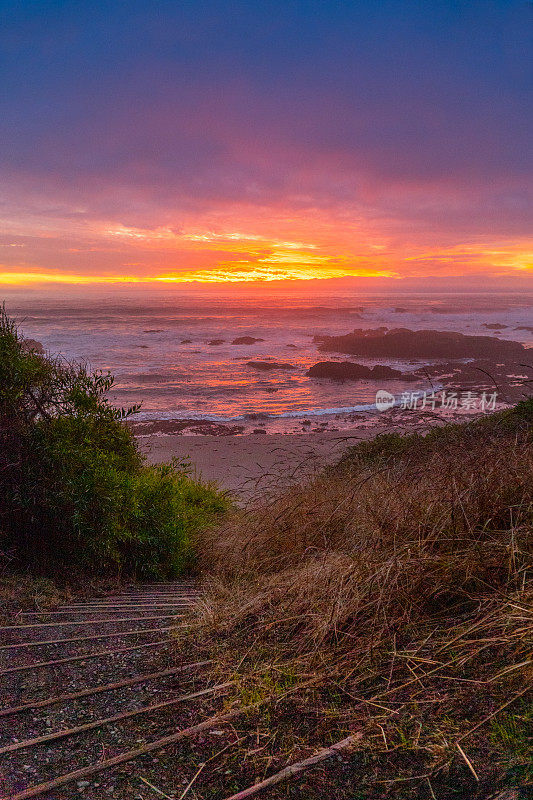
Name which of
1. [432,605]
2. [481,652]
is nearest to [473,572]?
[432,605]

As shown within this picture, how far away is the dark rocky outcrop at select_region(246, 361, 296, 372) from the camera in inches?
1620

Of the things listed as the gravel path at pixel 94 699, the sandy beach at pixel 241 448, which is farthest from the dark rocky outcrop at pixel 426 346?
the gravel path at pixel 94 699

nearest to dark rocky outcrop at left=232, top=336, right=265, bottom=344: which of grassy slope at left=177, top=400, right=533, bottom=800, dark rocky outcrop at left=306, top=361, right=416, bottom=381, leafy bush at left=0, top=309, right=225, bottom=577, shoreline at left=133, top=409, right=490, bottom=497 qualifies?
dark rocky outcrop at left=306, top=361, right=416, bottom=381

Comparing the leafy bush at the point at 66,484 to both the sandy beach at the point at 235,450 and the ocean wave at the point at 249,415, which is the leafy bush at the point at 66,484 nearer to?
the sandy beach at the point at 235,450

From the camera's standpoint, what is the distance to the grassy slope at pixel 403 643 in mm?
2068

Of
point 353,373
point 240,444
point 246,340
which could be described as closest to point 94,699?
point 240,444

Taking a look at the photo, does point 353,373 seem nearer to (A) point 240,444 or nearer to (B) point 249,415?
(B) point 249,415

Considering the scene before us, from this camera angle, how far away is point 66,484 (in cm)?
569

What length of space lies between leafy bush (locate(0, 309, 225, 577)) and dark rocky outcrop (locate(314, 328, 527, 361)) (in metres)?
40.2

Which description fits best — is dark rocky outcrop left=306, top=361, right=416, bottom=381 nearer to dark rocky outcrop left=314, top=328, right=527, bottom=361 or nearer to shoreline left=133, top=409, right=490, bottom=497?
dark rocky outcrop left=314, top=328, right=527, bottom=361

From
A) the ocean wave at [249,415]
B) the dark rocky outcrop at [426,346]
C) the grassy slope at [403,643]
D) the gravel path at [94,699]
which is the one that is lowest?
the ocean wave at [249,415]

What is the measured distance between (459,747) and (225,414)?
24686 millimetres

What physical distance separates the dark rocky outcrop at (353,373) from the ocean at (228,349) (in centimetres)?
108

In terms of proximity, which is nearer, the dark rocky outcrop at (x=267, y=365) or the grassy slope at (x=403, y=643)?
the grassy slope at (x=403, y=643)
